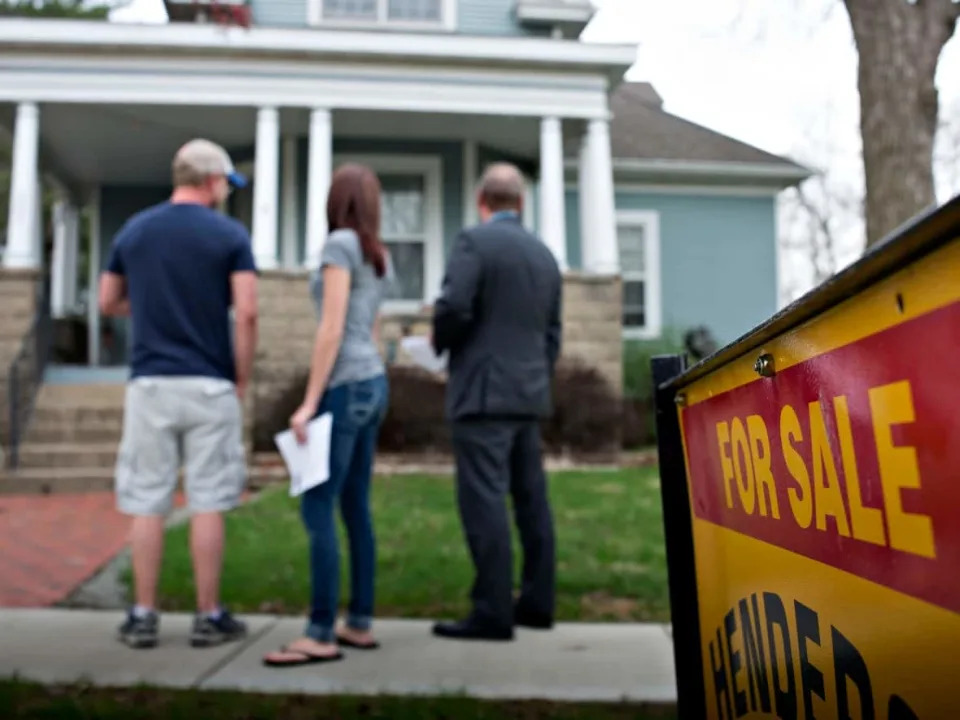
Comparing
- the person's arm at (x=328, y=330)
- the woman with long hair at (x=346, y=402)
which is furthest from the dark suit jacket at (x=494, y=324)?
the person's arm at (x=328, y=330)

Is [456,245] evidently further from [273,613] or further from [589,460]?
[589,460]

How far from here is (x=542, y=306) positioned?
154 inches

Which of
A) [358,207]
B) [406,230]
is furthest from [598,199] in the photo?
[358,207]

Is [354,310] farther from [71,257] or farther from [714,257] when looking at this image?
[71,257]

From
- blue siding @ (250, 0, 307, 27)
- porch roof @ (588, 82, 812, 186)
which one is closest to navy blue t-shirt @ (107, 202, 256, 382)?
blue siding @ (250, 0, 307, 27)

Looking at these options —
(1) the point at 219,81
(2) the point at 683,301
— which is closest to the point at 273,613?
(1) the point at 219,81

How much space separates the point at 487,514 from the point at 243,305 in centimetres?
126

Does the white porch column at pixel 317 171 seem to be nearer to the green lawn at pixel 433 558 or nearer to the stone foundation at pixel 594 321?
the stone foundation at pixel 594 321

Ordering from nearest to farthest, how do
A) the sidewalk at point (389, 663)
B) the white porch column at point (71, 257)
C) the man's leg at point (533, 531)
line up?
the sidewalk at point (389, 663)
the man's leg at point (533, 531)
the white porch column at point (71, 257)

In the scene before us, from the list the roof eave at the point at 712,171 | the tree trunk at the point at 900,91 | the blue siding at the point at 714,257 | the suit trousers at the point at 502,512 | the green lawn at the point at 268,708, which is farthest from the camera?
the blue siding at the point at 714,257

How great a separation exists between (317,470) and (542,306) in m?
1.22

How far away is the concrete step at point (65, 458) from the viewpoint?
9367mm

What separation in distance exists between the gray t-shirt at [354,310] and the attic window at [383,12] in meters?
10.7

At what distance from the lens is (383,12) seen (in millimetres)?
13406
